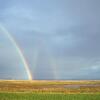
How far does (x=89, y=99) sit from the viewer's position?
115 feet

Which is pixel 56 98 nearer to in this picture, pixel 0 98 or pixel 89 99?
pixel 89 99

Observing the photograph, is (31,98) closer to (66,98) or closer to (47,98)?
(47,98)

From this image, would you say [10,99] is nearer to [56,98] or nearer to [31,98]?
[31,98]

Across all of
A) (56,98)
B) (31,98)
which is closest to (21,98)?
(31,98)

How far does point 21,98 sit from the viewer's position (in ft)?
118

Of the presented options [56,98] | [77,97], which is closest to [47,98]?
[56,98]

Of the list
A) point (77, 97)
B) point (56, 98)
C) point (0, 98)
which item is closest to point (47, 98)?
point (56, 98)

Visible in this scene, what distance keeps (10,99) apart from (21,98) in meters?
1.31

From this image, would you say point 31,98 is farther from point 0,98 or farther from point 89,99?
point 89,99

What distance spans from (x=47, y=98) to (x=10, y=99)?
4.32m

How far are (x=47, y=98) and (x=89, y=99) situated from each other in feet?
15.9

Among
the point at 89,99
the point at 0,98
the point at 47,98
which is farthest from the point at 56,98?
the point at 0,98

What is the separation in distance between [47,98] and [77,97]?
11.8 ft

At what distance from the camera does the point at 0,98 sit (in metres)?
36.9
